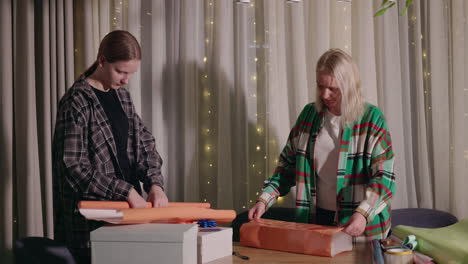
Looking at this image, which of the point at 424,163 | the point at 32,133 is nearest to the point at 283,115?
the point at 424,163

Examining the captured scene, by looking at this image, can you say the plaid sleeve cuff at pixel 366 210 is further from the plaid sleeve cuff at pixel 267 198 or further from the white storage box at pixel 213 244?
the white storage box at pixel 213 244

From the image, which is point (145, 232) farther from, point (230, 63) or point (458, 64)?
point (458, 64)

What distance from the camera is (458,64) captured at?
132 inches

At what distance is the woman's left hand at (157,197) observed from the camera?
87.4 inches

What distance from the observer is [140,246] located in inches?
66.7

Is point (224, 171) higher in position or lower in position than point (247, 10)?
lower

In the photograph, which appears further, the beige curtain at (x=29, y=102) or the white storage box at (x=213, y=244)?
the beige curtain at (x=29, y=102)

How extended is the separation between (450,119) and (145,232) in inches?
93.3

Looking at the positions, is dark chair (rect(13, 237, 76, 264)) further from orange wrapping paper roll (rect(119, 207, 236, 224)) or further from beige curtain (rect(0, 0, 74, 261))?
beige curtain (rect(0, 0, 74, 261))

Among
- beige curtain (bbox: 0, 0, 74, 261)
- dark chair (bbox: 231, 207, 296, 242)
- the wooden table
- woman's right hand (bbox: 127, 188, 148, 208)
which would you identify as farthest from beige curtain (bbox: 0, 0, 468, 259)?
the wooden table

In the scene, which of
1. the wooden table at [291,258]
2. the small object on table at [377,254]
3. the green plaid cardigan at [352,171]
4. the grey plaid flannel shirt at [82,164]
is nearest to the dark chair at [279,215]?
the green plaid cardigan at [352,171]

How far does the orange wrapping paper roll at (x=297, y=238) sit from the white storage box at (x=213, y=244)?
0.55ft

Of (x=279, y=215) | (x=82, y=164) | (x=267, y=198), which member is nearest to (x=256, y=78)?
(x=279, y=215)

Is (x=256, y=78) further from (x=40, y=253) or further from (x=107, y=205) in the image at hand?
(x=40, y=253)
